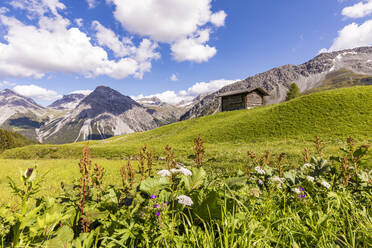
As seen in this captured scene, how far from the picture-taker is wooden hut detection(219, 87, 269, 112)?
5084 cm

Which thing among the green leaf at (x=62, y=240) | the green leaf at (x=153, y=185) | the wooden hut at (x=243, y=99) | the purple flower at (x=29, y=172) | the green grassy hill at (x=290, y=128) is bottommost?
the green grassy hill at (x=290, y=128)

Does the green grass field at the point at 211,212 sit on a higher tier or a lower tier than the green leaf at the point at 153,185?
lower

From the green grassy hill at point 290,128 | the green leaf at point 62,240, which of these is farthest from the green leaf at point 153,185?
the green grassy hill at point 290,128

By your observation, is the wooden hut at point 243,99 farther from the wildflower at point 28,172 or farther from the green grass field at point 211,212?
the wildflower at point 28,172

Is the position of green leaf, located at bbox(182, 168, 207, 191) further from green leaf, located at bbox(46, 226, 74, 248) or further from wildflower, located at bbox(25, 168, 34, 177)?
wildflower, located at bbox(25, 168, 34, 177)

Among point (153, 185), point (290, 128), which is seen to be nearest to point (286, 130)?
point (290, 128)

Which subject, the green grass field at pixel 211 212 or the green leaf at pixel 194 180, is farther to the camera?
the green leaf at pixel 194 180

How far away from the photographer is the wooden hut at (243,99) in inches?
2002

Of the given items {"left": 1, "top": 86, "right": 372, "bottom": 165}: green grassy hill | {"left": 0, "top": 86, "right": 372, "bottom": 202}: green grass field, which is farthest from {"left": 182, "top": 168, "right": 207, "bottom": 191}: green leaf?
{"left": 1, "top": 86, "right": 372, "bottom": 165}: green grassy hill

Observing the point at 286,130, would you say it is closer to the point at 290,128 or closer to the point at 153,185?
the point at 290,128

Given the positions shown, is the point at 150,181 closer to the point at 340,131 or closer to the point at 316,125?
the point at 340,131

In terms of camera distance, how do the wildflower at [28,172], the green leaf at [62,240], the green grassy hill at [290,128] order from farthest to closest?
1. the green grassy hill at [290,128]
2. the green leaf at [62,240]
3. the wildflower at [28,172]

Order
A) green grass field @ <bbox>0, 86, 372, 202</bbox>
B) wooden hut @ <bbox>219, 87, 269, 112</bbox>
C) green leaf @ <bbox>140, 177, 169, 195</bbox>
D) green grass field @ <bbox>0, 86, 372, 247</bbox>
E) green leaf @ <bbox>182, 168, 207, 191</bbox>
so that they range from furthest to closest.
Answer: wooden hut @ <bbox>219, 87, 269, 112</bbox> → green grass field @ <bbox>0, 86, 372, 202</bbox> → green leaf @ <bbox>182, 168, 207, 191</bbox> → green leaf @ <bbox>140, 177, 169, 195</bbox> → green grass field @ <bbox>0, 86, 372, 247</bbox>

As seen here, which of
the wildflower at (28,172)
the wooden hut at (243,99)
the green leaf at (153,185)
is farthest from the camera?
the wooden hut at (243,99)
